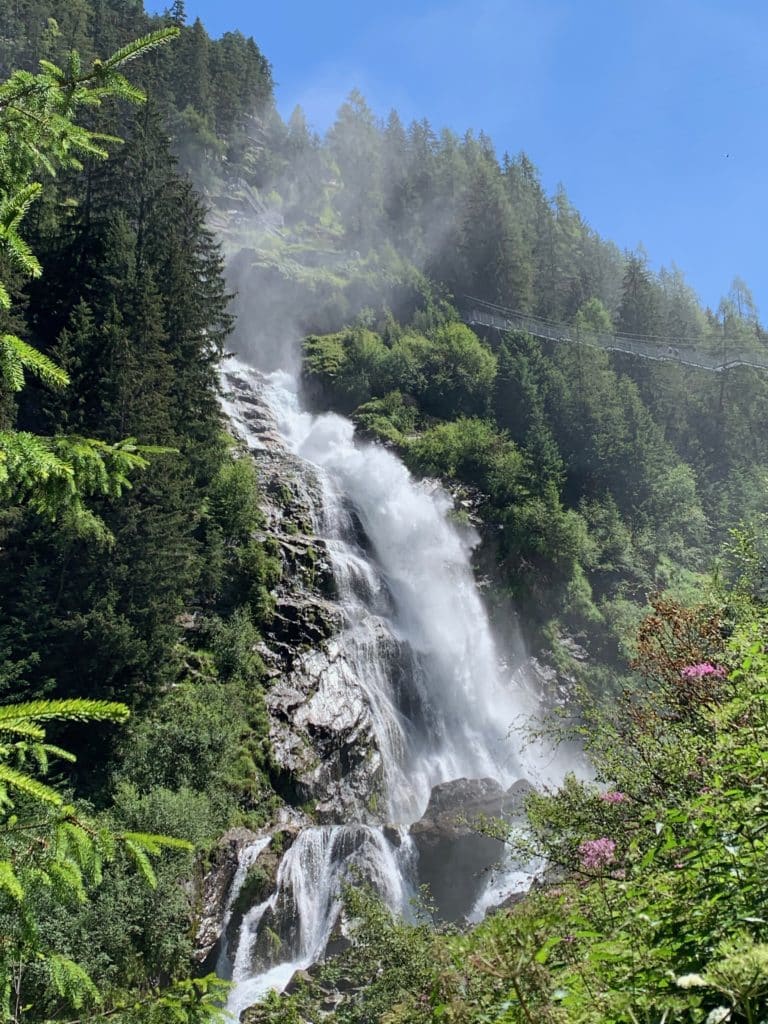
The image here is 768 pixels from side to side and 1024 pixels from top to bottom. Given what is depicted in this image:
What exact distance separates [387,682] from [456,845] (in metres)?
6.58

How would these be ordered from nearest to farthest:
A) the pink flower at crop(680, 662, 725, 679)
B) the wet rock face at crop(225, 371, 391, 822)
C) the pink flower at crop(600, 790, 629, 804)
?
the pink flower at crop(600, 790, 629, 804), the pink flower at crop(680, 662, 725, 679), the wet rock face at crop(225, 371, 391, 822)

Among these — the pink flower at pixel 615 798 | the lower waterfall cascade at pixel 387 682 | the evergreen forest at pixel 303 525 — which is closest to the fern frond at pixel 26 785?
the evergreen forest at pixel 303 525

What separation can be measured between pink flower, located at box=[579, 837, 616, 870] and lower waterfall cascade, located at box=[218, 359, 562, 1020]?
644 cm

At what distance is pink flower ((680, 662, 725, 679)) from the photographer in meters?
4.94

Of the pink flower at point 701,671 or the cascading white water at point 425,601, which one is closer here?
the pink flower at point 701,671

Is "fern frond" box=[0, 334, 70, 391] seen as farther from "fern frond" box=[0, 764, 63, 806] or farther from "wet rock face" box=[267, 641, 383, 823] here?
"wet rock face" box=[267, 641, 383, 823]

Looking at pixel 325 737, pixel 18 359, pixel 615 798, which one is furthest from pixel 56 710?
pixel 325 737

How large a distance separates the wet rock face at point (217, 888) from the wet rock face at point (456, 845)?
13.9 ft

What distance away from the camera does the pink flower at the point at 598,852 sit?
416 centimetres

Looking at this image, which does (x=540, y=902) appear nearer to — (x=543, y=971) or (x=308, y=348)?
(x=543, y=971)

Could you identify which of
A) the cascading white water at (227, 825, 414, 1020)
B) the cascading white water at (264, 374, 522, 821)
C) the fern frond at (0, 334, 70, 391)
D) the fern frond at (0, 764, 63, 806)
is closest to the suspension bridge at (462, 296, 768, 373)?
the cascading white water at (264, 374, 522, 821)

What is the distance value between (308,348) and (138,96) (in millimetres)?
38943

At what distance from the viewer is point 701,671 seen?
4930mm

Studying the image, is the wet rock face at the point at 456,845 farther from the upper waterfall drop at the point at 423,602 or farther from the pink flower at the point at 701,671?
the pink flower at the point at 701,671
